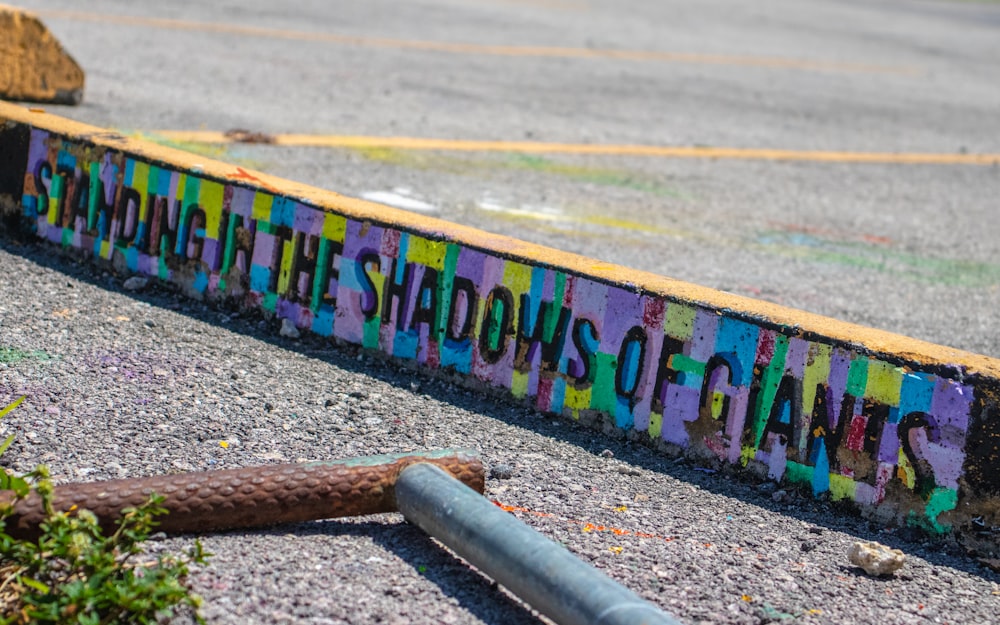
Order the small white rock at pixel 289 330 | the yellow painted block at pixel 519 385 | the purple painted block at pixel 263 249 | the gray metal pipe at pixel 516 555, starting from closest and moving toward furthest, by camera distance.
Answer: the gray metal pipe at pixel 516 555 < the yellow painted block at pixel 519 385 < the small white rock at pixel 289 330 < the purple painted block at pixel 263 249

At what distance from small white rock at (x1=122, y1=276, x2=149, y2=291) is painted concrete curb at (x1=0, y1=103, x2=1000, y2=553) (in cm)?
8

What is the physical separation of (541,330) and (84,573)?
6.08ft

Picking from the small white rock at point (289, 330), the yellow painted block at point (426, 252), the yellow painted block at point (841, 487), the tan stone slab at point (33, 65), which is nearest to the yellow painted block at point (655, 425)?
the yellow painted block at point (841, 487)

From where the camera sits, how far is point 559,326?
3994 millimetres

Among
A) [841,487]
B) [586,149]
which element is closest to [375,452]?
[841,487]

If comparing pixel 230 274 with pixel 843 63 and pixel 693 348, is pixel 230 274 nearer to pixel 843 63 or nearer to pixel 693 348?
pixel 693 348

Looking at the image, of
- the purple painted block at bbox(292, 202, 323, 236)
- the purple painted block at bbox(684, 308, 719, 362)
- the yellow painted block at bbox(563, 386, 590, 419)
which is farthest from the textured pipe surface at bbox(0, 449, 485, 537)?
the purple painted block at bbox(292, 202, 323, 236)

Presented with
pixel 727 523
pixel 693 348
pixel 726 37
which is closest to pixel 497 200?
pixel 693 348

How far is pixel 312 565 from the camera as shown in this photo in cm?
283

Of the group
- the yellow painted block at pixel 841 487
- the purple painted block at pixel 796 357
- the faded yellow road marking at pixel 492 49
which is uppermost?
the faded yellow road marking at pixel 492 49

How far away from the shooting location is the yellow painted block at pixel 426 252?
4211 millimetres

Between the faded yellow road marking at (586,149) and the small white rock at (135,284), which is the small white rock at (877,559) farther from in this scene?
the faded yellow road marking at (586,149)

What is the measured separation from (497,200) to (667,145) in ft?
8.98

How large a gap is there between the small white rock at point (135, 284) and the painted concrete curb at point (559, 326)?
8 centimetres
